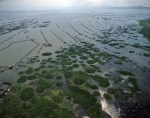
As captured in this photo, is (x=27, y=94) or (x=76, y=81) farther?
(x=76, y=81)

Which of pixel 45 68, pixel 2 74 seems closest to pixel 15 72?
pixel 2 74

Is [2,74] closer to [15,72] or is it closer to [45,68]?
[15,72]

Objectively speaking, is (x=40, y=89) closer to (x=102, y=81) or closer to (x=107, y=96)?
(x=107, y=96)

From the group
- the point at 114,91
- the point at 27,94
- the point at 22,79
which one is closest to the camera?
the point at 27,94

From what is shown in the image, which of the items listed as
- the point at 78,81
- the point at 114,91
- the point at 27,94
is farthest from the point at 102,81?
the point at 27,94

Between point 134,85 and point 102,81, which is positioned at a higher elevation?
point 102,81

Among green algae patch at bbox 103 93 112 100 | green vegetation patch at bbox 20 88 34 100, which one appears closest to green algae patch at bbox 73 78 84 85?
green algae patch at bbox 103 93 112 100

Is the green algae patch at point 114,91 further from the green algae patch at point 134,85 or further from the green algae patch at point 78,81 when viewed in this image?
the green algae patch at point 78,81

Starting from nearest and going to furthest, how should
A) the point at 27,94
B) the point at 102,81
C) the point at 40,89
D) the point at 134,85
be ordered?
the point at 27,94 → the point at 40,89 → the point at 134,85 → the point at 102,81
